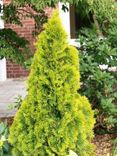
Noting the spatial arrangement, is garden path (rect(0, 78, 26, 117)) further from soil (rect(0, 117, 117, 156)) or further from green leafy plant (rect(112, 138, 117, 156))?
green leafy plant (rect(112, 138, 117, 156))

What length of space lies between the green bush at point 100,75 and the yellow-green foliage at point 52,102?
1.53 metres

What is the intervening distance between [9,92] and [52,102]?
6322 mm

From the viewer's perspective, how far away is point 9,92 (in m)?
9.70

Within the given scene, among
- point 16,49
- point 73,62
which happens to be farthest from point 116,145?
point 73,62

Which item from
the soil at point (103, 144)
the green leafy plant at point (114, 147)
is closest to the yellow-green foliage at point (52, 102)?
the green leafy plant at point (114, 147)

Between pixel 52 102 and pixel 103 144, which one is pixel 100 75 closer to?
pixel 103 144

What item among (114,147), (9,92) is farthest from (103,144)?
(9,92)

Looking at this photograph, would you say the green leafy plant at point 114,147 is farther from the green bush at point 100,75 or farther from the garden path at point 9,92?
the garden path at point 9,92

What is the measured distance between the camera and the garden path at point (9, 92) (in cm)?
778

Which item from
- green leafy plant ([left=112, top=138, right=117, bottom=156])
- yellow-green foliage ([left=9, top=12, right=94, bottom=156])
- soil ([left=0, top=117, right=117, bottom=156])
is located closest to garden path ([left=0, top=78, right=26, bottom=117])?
soil ([left=0, top=117, right=117, bottom=156])

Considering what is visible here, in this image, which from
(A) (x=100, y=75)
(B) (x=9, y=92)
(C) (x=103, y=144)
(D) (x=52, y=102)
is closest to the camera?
(D) (x=52, y=102)

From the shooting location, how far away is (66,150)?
3547 mm

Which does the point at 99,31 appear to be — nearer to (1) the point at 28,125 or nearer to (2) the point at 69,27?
(1) the point at 28,125

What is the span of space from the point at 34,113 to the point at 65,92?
0.96 feet
